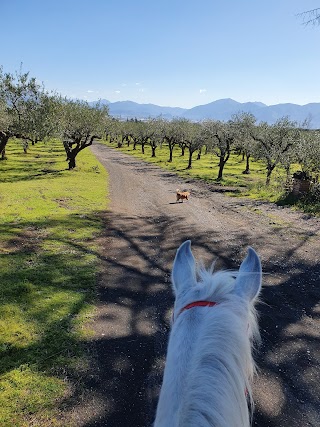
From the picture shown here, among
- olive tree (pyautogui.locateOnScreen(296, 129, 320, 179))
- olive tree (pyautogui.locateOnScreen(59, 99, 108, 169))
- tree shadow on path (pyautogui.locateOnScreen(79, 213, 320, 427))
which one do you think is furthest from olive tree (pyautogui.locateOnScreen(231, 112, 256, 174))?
tree shadow on path (pyautogui.locateOnScreen(79, 213, 320, 427))

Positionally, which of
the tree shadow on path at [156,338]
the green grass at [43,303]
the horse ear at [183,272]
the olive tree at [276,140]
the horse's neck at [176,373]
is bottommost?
the tree shadow on path at [156,338]

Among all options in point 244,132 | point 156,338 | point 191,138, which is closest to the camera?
point 156,338

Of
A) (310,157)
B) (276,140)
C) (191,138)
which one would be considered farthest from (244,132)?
(310,157)

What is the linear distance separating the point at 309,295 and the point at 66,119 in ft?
81.7

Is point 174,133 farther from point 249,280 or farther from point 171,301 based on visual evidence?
point 249,280

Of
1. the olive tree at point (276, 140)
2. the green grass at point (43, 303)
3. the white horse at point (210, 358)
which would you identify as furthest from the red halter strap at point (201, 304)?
the olive tree at point (276, 140)

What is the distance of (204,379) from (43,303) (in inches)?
236

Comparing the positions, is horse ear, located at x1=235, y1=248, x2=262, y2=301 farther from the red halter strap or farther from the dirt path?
the dirt path

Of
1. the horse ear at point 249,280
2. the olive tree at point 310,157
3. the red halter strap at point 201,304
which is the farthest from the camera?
the olive tree at point 310,157

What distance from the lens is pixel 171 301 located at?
22.9ft

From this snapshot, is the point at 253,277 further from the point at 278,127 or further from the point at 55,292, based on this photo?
the point at 278,127

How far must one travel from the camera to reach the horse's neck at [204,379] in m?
1.07

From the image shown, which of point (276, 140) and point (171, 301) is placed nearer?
point (171, 301)

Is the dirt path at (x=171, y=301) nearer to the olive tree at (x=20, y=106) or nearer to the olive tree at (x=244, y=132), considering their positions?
the olive tree at (x=20, y=106)
